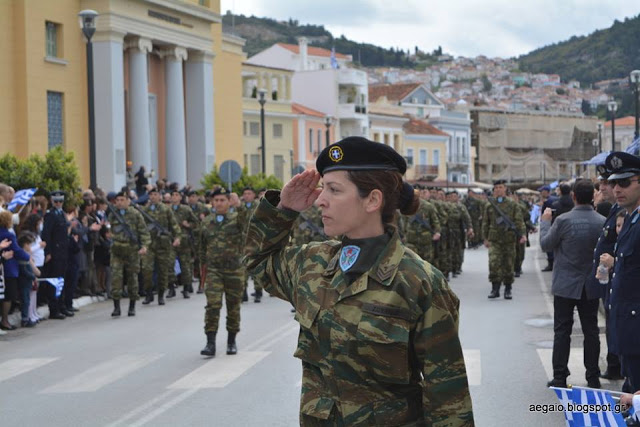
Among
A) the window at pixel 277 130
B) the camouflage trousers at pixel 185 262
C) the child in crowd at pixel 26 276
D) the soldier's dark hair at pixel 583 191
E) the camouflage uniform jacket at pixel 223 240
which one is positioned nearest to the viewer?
the soldier's dark hair at pixel 583 191

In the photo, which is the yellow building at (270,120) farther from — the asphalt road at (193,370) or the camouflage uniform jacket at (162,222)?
the asphalt road at (193,370)

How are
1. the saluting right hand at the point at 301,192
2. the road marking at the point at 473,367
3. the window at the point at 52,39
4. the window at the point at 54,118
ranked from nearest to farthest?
the saluting right hand at the point at 301,192
the road marking at the point at 473,367
the window at the point at 52,39
the window at the point at 54,118

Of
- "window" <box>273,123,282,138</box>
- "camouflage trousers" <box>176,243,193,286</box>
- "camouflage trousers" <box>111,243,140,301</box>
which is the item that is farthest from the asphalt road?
"window" <box>273,123,282,138</box>

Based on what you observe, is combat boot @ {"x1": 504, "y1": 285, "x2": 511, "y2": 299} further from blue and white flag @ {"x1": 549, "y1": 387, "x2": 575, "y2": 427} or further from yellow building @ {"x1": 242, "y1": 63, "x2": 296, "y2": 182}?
yellow building @ {"x1": 242, "y1": 63, "x2": 296, "y2": 182}

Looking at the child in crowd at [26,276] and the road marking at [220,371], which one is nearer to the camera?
the road marking at [220,371]

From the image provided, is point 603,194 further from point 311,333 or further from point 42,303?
point 42,303

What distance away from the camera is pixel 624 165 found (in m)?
7.69

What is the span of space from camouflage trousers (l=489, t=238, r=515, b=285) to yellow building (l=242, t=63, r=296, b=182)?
1870 inches

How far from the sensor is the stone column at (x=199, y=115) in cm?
4947

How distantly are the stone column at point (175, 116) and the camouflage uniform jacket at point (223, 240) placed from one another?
33.8 m

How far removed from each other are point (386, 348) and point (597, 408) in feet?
4.08

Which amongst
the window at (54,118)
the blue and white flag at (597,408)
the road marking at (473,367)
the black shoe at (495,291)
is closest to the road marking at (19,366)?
the road marking at (473,367)

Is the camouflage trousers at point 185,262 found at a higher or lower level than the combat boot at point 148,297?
higher

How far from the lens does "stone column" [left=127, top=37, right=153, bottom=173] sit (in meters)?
43.6
